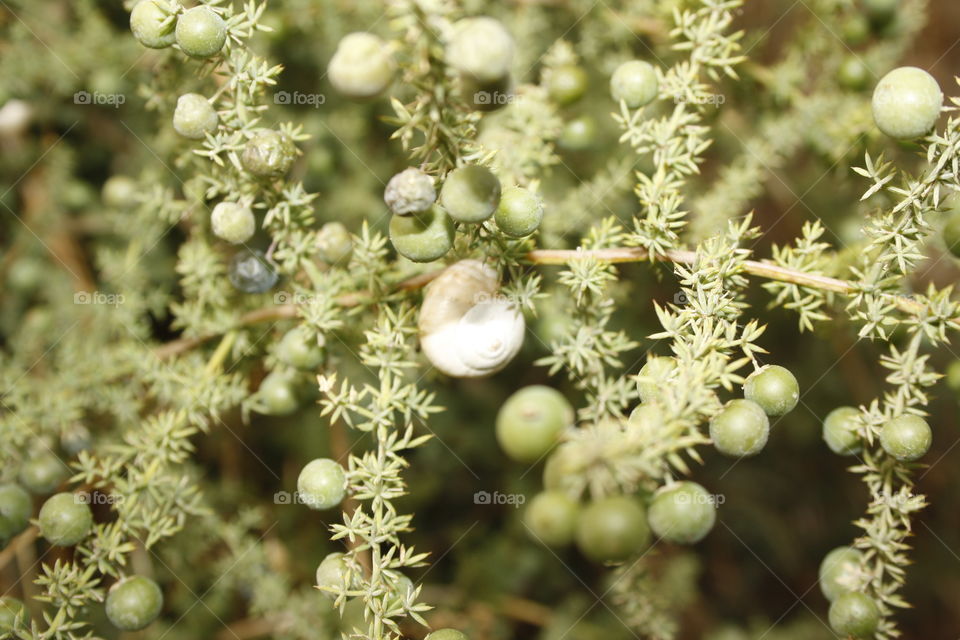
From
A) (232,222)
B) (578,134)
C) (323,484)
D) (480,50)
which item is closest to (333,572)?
(323,484)

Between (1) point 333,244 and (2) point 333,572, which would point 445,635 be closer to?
(2) point 333,572

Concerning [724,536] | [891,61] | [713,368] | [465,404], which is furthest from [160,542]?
[891,61]

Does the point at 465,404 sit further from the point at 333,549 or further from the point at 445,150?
the point at 445,150

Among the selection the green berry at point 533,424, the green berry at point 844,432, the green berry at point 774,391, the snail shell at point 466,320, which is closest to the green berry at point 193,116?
the snail shell at point 466,320

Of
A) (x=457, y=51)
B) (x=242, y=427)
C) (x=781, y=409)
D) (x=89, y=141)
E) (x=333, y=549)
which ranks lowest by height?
(x=333, y=549)

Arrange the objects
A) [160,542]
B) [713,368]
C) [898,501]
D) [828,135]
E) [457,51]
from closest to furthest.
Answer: [457,51] < [713,368] < [898,501] < [160,542] < [828,135]

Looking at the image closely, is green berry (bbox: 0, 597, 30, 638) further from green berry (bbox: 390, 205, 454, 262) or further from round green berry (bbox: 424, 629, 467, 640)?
green berry (bbox: 390, 205, 454, 262)

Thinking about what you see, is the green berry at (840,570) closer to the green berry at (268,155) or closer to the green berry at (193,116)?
the green berry at (268,155)

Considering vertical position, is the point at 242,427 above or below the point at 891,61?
below
